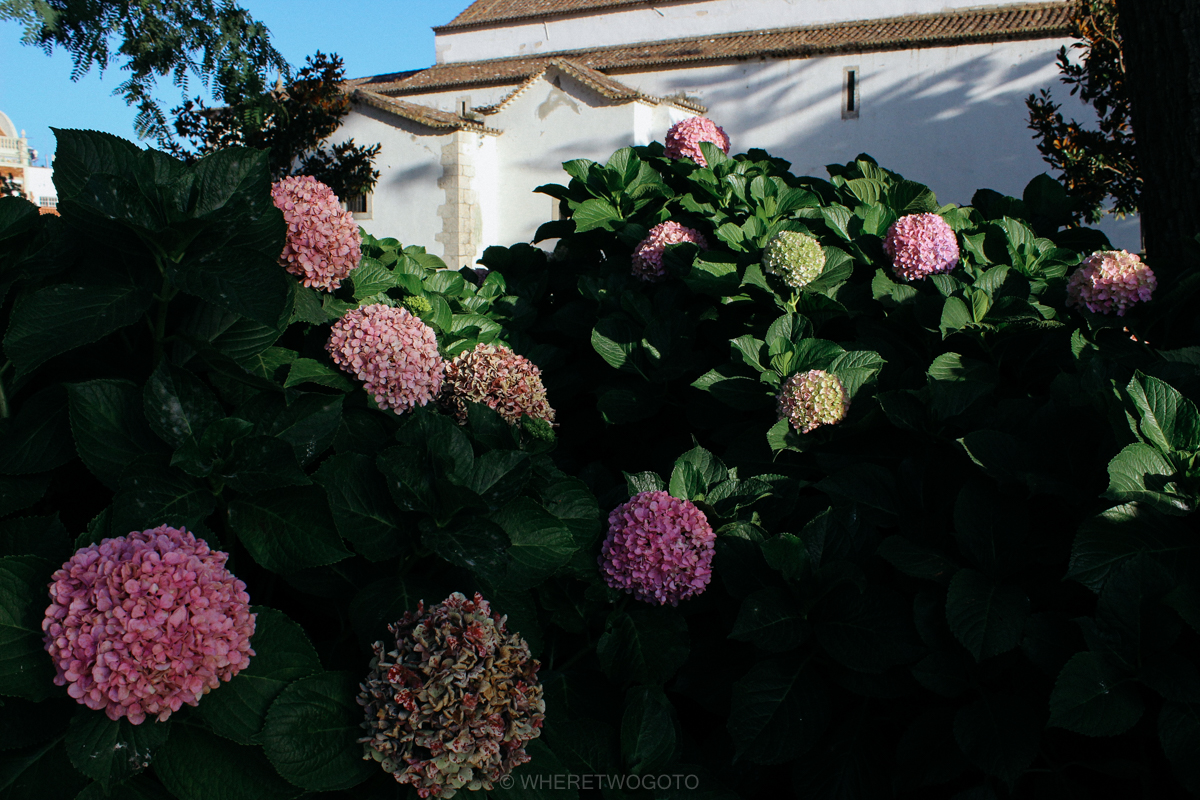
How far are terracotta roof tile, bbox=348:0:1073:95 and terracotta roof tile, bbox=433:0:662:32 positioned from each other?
3.21ft

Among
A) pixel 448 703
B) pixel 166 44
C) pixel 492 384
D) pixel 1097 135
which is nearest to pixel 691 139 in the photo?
pixel 492 384

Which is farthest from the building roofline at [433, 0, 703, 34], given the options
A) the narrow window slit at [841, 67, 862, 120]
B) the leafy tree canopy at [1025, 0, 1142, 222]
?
the leafy tree canopy at [1025, 0, 1142, 222]

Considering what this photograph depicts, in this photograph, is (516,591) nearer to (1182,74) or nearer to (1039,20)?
(1182,74)

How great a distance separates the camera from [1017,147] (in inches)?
588

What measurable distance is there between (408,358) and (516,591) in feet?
1.31

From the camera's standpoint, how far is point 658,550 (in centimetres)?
114

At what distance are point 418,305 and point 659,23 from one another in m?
20.5

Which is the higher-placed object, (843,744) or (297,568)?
(297,568)

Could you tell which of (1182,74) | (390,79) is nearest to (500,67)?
(390,79)

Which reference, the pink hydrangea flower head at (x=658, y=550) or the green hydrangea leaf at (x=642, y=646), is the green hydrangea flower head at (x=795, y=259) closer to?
the pink hydrangea flower head at (x=658, y=550)

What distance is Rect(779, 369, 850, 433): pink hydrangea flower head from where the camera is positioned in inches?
56.6

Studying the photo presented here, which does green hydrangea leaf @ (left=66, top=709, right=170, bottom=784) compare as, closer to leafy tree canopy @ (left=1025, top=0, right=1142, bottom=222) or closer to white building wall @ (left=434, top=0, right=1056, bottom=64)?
leafy tree canopy @ (left=1025, top=0, right=1142, bottom=222)

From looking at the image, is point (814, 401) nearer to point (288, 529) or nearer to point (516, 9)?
point (288, 529)

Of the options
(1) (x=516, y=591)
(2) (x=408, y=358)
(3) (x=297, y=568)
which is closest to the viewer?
(3) (x=297, y=568)
